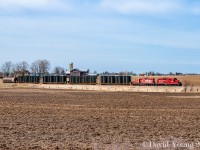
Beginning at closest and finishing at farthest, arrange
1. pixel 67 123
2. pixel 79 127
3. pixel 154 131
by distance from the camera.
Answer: pixel 154 131 → pixel 79 127 → pixel 67 123

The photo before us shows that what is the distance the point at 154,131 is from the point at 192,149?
4.54 m

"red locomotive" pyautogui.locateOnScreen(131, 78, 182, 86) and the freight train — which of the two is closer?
"red locomotive" pyautogui.locateOnScreen(131, 78, 182, 86)

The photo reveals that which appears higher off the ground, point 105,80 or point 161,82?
point 105,80

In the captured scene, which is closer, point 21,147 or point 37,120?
point 21,147

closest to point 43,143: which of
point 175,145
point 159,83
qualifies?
point 175,145

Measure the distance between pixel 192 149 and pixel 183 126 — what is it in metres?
6.67

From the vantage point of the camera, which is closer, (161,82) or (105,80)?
(161,82)

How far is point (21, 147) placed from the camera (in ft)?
44.4

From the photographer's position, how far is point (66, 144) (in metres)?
14.2

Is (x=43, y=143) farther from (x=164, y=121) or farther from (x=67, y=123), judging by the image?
(x=164, y=121)

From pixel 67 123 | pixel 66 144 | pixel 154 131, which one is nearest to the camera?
pixel 66 144

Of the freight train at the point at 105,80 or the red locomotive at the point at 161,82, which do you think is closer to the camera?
the red locomotive at the point at 161,82

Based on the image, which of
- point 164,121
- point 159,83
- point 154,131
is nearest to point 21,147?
point 154,131

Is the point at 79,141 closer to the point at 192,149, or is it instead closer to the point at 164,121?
the point at 192,149
